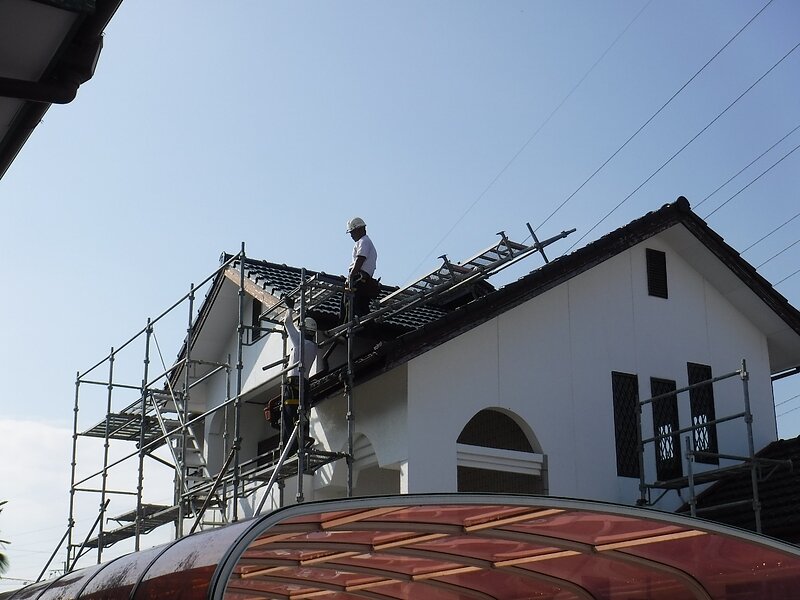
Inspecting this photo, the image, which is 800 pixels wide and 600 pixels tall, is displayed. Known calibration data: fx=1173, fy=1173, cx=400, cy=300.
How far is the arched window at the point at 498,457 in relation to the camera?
1616cm

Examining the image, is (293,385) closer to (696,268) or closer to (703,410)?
(703,410)

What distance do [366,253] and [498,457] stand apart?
3425 millimetres

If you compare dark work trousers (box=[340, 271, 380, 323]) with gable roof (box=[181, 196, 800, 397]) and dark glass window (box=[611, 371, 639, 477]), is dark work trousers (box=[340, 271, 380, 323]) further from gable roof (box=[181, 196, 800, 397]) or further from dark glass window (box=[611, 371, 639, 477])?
dark glass window (box=[611, 371, 639, 477])

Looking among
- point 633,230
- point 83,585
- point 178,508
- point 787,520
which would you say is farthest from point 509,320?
point 83,585

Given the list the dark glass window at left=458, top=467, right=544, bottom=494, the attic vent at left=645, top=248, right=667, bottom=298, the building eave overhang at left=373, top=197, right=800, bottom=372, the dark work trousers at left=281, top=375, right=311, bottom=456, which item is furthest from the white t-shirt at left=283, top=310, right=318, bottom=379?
the attic vent at left=645, top=248, right=667, bottom=298

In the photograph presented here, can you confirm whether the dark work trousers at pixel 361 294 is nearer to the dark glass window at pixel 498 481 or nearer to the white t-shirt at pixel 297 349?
the white t-shirt at pixel 297 349

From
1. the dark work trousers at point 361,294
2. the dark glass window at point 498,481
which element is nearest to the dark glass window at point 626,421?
the dark glass window at point 498,481

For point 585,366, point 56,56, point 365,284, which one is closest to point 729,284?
point 585,366

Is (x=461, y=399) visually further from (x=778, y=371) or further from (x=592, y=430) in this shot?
(x=778, y=371)

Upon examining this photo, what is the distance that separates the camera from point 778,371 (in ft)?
69.3

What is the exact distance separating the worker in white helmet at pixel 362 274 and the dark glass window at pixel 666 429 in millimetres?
4718

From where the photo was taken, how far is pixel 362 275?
16625mm

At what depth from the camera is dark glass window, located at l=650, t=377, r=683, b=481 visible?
18.0 m

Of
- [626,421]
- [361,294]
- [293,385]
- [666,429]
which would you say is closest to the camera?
[293,385]
